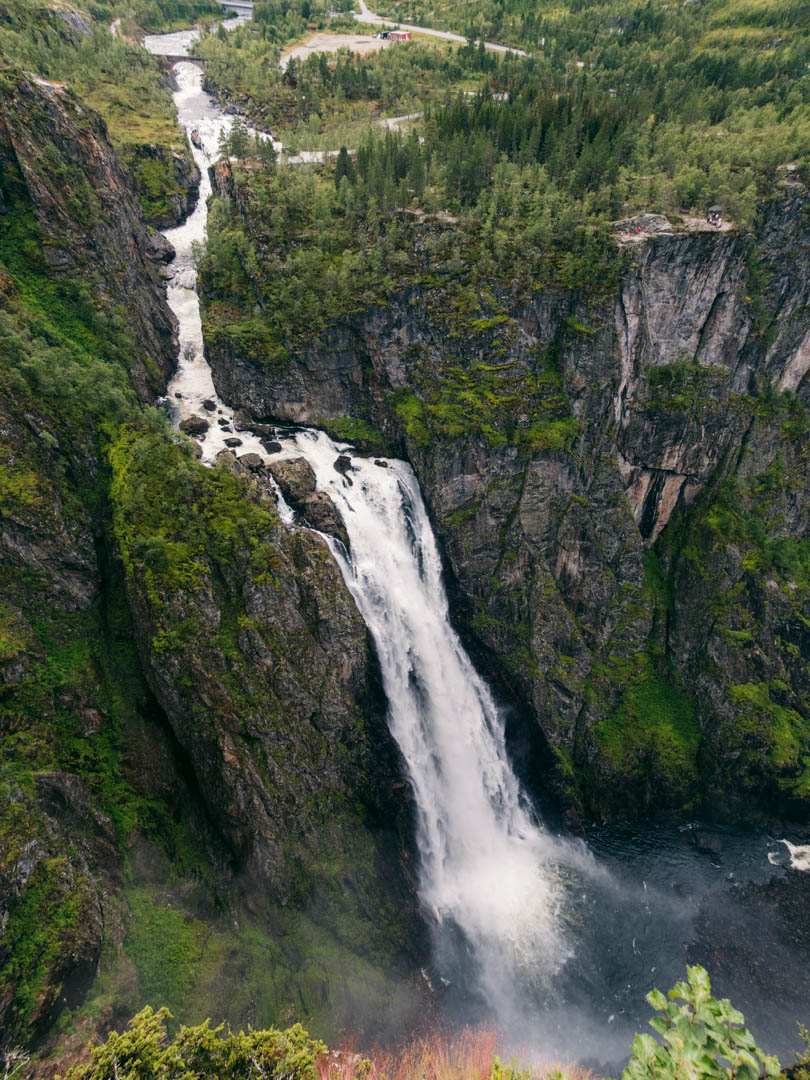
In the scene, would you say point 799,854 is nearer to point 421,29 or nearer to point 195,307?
point 195,307

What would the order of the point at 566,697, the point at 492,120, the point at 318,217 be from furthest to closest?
1. the point at 492,120
2. the point at 318,217
3. the point at 566,697

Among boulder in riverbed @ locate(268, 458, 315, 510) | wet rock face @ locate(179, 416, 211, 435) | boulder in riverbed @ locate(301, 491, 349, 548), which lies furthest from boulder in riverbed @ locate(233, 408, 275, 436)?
boulder in riverbed @ locate(301, 491, 349, 548)

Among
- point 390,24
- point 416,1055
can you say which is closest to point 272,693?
point 416,1055

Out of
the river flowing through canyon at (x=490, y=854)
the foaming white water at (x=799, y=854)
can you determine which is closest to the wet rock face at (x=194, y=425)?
the river flowing through canyon at (x=490, y=854)

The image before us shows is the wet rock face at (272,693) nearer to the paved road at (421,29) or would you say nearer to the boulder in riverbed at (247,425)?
the boulder in riverbed at (247,425)

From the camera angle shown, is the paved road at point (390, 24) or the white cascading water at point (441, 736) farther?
the paved road at point (390, 24)

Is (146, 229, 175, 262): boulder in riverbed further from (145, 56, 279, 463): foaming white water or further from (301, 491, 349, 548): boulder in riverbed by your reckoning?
(301, 491, 349, 548): boulder in riverbed

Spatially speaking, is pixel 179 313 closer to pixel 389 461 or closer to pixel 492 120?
pixel 389 461

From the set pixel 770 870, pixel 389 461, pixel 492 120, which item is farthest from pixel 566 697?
Result: pixel 492 120
